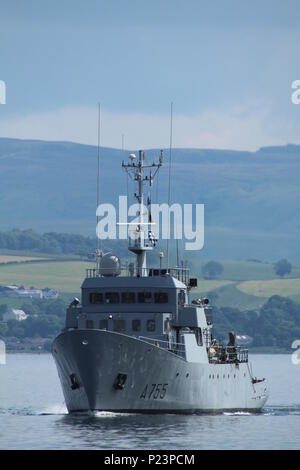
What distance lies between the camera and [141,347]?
80.8m

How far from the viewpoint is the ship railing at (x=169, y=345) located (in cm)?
8369

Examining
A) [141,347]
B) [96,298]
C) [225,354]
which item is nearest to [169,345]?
[141,347]

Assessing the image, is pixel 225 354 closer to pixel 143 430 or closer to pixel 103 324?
pixel 103 324

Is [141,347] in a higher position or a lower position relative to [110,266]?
lower

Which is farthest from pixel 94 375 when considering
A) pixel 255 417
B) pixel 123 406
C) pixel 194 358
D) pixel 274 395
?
pixel 274 395

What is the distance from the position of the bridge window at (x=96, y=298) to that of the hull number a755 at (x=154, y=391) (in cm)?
694

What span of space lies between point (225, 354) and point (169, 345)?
32.0ft

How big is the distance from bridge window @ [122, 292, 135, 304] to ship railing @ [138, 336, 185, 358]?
2.57 meters

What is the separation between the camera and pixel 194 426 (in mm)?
79625

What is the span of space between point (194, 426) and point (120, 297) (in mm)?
9957

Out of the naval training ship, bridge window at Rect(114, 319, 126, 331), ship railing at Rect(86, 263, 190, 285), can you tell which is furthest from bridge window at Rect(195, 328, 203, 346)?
bridge window at Rect(114, 319, 126, 331)

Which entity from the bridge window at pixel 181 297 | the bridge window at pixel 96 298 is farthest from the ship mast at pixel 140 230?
the bridge window at pixel 96 298

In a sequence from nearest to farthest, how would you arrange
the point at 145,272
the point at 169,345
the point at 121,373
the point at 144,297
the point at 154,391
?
the point at 121,373 → the point at 154,391 → the point at 169,345 → the point at 144,297 → the point at 145,272

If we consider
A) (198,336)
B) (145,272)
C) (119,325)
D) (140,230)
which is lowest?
(198,336)
